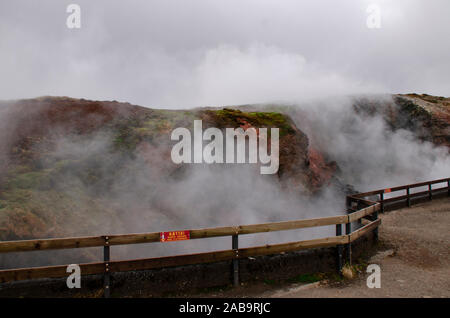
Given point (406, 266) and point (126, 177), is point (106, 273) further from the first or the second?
point (406, 266)

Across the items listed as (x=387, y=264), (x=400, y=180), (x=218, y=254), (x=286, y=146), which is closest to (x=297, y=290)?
(x=218, y=254)

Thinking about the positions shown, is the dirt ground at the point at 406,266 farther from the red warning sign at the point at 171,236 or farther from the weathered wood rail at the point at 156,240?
the red warning sign at the point at 171,236

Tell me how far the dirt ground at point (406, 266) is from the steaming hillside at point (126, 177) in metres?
3.24

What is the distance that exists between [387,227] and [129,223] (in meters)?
9.01

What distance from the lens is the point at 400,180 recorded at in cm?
2008

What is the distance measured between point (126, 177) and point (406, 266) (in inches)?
316

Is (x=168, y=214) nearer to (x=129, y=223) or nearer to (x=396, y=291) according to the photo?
(x=129, y=223)

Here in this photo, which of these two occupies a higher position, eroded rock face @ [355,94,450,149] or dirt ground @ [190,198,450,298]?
eroded rock face @ [355,94,450,149]

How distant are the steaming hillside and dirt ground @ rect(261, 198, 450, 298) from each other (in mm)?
3240

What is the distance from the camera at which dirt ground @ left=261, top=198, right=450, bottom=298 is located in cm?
545

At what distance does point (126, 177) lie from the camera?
28.8 ft

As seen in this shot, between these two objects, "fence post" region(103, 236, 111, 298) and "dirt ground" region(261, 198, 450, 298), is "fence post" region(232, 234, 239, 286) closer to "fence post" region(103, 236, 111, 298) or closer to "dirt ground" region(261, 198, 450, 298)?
"dirt ground" region(261, 198, 450, 298)

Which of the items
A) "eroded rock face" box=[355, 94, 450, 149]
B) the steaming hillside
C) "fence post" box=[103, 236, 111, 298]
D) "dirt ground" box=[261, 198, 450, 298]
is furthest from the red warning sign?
"eroded rock face" box=[355, 94, 450, 149]

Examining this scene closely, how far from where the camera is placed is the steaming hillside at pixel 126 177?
7.18 metres
